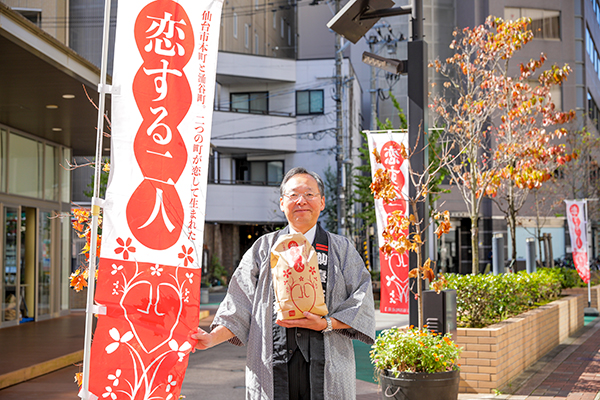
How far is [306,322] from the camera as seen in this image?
108 inches

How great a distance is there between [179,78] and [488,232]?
2874cm

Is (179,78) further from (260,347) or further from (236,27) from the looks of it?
(236,27)

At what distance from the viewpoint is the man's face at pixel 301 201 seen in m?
3.02

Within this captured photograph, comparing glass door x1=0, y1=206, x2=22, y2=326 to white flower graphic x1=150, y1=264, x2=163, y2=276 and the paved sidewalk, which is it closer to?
the paved sidewalk

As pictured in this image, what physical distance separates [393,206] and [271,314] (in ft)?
19.7

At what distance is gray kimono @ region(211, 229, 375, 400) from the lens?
2.87 meters

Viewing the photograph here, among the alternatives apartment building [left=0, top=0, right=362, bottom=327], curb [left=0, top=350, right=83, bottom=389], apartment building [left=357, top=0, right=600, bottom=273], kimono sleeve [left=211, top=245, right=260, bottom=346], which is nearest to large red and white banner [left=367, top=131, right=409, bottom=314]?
apartment building [left=0, top=0, right=362, bottom=327]

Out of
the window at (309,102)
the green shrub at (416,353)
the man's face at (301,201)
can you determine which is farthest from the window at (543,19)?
the man's face at (301,201)

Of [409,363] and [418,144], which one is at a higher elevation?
[418,144]

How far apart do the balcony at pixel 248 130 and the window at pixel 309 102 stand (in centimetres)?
84

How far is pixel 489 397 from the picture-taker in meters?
6.66

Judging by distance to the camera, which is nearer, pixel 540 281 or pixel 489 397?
pixel 489 397

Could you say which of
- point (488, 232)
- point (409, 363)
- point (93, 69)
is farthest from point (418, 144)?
point (488, 232)

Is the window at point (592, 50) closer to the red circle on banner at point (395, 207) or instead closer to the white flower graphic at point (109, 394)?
the red circle on banner at point (395, 207)
